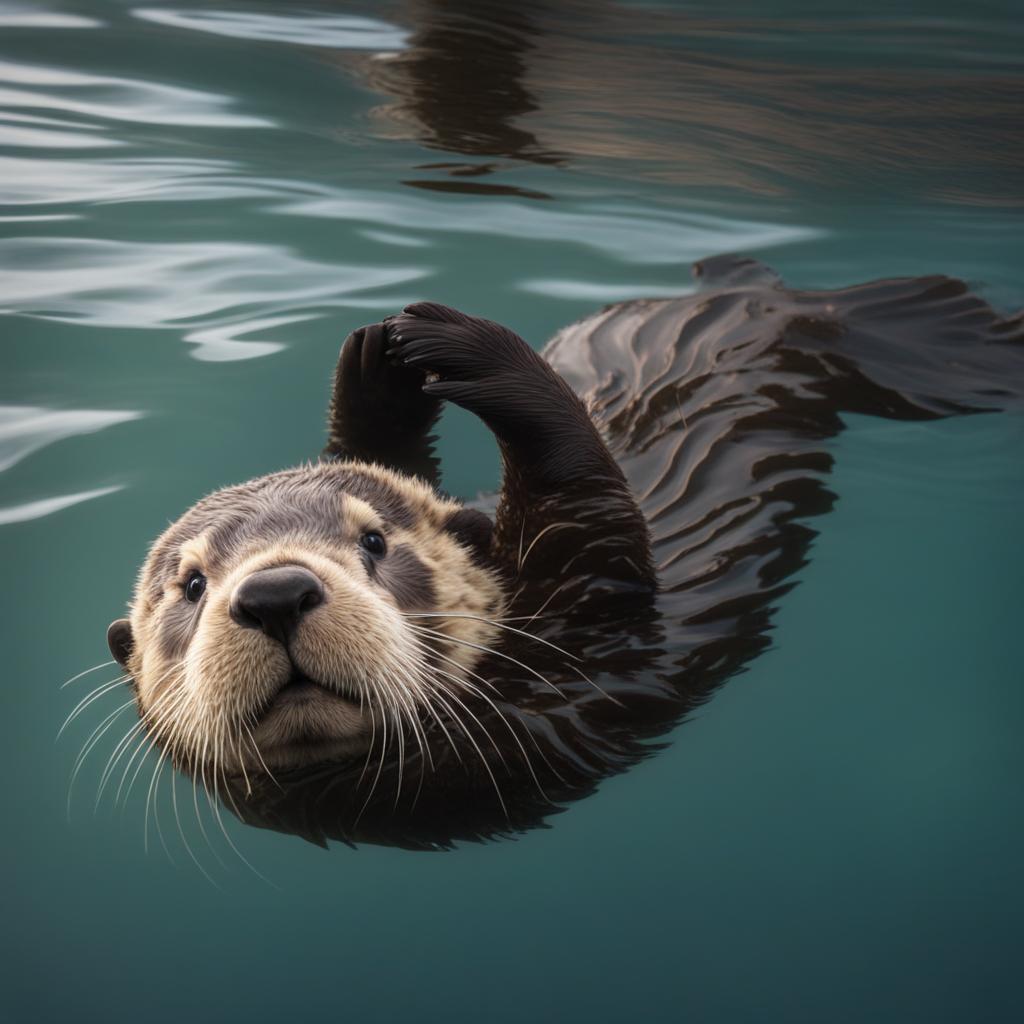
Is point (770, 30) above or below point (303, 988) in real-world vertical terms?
above

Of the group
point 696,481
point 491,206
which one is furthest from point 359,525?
point 491,206

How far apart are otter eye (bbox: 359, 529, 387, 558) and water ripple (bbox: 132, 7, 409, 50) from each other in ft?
20.6

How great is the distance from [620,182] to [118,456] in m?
3.83

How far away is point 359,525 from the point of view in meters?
2.98

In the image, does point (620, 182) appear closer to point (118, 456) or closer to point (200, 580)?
point (118, 456)

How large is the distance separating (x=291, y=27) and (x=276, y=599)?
748 centimetres

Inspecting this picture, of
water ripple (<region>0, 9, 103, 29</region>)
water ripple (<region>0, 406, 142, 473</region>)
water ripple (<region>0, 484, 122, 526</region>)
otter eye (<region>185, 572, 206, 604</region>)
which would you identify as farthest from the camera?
water ripple (<region>0, 9, 103, 29</region>)

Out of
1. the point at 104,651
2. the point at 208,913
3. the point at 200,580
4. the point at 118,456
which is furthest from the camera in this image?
the point at 118,456

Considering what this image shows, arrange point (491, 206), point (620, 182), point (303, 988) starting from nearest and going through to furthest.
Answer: point (303, 988), point (491, 206), point (620, 182)

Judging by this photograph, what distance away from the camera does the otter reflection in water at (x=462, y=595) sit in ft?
8.35

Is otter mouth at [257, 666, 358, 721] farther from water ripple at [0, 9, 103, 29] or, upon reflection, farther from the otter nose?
water ripple at [0, 9, 103, 29]

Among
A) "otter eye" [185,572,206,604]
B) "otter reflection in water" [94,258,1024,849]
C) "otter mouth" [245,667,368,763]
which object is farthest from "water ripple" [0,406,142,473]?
"otter mouth" [245,667,368,763]

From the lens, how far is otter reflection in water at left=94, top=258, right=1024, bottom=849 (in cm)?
254

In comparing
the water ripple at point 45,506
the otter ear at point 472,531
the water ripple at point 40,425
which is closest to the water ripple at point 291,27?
the water ripple at point 40,425
